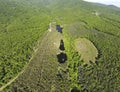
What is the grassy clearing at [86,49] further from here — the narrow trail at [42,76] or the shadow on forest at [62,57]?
the narrow trail at [42,76]

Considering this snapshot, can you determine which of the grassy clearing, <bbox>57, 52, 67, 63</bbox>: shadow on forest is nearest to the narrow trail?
<bbox>57, 52, 67, 63</bbox>: shadow on forest

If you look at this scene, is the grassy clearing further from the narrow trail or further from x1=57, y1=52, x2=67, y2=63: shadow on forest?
the narrow trail

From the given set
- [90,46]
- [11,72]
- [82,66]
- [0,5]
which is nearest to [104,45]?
[90,46]

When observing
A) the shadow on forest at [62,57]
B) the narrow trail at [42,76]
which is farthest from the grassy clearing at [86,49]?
the narrow trail at [42,76]

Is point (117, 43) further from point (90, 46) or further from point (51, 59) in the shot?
point (51, 59)

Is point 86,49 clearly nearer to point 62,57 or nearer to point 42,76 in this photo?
point 62,57

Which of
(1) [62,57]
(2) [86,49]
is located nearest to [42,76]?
(1) [62,57]

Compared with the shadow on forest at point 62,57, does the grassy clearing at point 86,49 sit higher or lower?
higher
